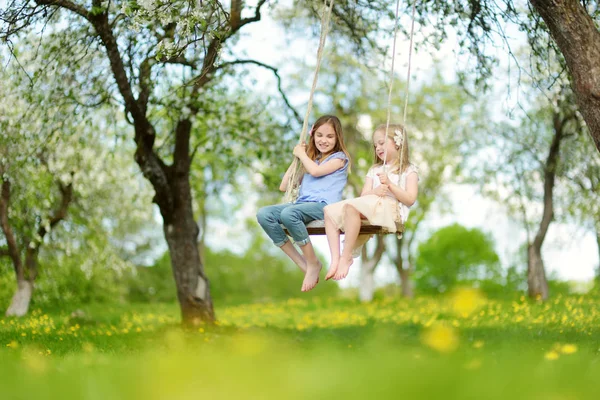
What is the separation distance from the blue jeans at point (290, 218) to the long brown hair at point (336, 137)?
0.68 meters

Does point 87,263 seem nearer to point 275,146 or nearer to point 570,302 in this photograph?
point 275,146

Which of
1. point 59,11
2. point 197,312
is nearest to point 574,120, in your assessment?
point 197,312

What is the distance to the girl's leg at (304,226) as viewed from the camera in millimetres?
6723

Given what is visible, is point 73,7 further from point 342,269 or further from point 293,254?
point 342,269

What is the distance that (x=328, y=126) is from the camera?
7.32 m

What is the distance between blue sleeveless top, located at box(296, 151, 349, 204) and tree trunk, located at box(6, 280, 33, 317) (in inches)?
350

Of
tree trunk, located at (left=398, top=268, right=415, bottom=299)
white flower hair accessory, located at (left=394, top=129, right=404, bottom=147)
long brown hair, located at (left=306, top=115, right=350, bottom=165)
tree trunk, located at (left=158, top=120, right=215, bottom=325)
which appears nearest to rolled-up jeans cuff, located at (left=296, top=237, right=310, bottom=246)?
long brown hair, located at (left=306, top=115, right=350, bottom=165)

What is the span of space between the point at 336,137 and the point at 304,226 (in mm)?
1095

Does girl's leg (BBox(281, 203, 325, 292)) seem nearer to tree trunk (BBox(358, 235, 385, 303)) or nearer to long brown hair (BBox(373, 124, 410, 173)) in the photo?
long brown hair (BBox(373, 124, 410, 173))

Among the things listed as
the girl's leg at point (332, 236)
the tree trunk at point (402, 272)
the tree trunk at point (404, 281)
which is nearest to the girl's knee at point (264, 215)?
the girl's leg at point (332, 236)

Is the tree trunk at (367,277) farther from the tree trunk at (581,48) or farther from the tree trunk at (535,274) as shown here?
the tree trunk at (581,48)

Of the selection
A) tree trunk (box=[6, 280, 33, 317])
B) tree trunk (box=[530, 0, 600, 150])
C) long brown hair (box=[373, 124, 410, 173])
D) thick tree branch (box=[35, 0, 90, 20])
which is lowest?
tree trunk (box=[6, 280, 33, 317])

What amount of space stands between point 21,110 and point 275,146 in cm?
458

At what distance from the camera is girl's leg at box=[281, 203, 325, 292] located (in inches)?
265
